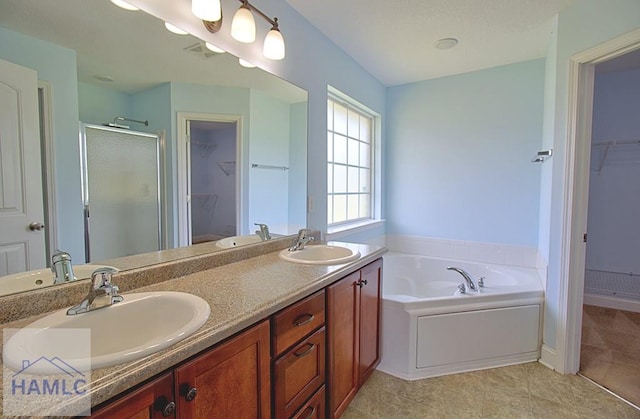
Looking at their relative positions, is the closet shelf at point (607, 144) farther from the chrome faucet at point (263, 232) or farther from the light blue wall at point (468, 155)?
the chrome faucet at point (263, 232)

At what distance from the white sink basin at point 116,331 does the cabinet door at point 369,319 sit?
0.99 m

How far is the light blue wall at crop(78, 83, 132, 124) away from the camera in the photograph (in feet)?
3.70

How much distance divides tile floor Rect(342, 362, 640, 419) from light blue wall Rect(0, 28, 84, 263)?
1.57 m

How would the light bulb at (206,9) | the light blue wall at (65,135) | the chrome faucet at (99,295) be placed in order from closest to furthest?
the chrome faucet at (99,295) < the light blue wall at (65,135) < the light bulb at (206,9)

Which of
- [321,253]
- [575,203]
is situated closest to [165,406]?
[321,253]

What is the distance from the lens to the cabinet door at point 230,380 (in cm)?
81

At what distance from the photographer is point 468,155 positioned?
3.12m

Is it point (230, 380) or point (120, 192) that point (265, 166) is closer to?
point (120, 192)

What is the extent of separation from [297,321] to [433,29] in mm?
2183

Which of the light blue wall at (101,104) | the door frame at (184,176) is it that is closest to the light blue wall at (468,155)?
the door frame at (184,176)

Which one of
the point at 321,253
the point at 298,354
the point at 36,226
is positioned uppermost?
the point at 36,226

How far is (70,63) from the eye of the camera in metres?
1.08

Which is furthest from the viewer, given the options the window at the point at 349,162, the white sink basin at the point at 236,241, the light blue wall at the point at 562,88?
the window at the point at 349,162

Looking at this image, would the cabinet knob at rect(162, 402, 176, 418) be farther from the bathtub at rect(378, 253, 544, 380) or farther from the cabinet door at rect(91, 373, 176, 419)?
the bathtub at rect(378, 253, 544, 380)
